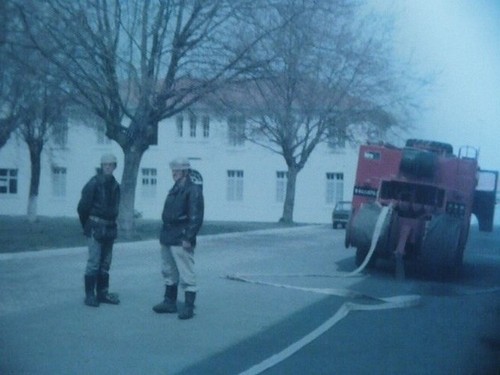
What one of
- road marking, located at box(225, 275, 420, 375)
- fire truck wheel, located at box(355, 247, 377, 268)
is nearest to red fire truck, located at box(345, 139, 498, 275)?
fire truck wheel, located at box(355, 247, 377, 268)

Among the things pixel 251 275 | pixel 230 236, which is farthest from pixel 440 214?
pixel 230 236

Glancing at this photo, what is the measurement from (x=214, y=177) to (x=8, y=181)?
11.9m

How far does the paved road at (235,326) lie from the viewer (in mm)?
8461

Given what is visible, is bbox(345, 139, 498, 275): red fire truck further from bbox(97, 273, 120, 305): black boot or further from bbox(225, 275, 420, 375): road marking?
bbox(97, 273, 120, 305): black boot

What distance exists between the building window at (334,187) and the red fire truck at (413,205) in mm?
31478

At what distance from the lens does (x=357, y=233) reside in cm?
1680

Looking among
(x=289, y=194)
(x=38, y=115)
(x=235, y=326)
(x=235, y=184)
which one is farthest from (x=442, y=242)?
(x=235, y=184)

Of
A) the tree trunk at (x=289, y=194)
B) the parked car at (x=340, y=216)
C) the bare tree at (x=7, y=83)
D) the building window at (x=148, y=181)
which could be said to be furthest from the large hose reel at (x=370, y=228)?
the building window at (x=148, y=181)

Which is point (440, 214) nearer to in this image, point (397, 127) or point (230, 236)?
point (230, 236)

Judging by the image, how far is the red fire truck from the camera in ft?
54.1

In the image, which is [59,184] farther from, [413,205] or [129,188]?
[413,205]

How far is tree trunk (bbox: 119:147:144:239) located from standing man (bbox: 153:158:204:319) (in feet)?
48.0

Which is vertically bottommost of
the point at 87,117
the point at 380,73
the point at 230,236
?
the point at 230,236

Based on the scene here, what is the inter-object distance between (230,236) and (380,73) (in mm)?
10219
